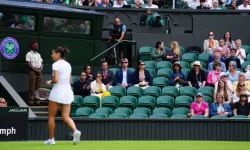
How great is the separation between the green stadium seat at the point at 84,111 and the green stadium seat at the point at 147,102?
133 centimetres

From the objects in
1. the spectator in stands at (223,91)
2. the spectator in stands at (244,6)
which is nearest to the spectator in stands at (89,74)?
the spectator in stands at (223,91)

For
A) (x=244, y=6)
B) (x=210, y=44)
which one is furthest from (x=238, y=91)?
(x=244, y=6)

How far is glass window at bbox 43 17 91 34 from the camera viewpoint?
82.6 feet

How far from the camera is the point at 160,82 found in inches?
918

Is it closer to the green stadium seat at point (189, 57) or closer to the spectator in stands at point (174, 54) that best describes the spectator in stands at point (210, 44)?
the green stadium seat at point (189, 57)

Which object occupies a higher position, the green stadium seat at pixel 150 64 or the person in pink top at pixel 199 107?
the green stadium seat at pixel 150 64

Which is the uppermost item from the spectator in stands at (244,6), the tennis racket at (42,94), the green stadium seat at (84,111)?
the spectator in stands at (244,6)

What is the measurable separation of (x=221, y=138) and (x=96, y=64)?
280 inches

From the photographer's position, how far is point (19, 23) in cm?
2453

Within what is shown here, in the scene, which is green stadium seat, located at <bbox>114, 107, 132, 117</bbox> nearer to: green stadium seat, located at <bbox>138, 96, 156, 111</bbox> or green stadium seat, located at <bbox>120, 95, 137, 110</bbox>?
green stadium seat, located at <bbox>120, 95, 137, 110</bbox>

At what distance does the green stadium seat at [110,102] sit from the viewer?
21.8m

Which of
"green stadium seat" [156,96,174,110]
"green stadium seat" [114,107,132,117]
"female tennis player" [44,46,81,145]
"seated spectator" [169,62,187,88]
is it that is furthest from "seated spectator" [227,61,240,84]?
"female tennis player" [44,46,81,145]

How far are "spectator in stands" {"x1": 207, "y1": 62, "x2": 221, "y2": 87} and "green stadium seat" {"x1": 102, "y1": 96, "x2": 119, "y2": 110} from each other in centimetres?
267

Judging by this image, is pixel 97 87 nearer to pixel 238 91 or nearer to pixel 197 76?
pixel 197 76
